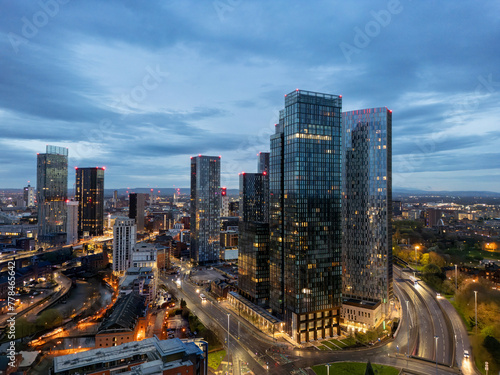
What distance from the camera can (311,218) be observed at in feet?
253

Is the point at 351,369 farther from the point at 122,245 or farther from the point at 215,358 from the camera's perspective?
the point at 122,245

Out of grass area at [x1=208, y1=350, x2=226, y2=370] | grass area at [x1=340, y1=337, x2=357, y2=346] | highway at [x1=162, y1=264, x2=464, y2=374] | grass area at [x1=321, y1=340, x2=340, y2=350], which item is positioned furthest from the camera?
grass area at [x1=340, y1=337, x2=357, y2=346]

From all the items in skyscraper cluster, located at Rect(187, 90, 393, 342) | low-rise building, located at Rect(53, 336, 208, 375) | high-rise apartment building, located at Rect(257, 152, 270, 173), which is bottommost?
low-rise building, located at Rect(53, 336, 208, 375)

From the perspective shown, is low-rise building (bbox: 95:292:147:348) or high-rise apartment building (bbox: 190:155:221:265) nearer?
low-rise building (bbox: 95:292:147:348)

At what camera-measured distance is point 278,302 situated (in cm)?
8319

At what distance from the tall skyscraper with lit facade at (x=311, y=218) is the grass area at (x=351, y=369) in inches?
514

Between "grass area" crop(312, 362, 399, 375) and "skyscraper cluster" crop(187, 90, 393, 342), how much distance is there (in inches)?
511

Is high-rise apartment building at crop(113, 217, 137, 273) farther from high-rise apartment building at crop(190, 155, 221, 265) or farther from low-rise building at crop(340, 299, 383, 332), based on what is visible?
low-rise building at crop(340, 299, 383, 332)

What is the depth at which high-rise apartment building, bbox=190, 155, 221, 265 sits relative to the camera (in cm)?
15912

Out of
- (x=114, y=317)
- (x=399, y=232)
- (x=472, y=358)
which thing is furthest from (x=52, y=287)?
(x=399, y=232)

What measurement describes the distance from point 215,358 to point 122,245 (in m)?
96.3

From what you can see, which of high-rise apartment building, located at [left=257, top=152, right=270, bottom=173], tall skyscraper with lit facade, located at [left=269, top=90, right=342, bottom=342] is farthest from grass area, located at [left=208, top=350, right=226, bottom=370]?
high-rise apartment building, located at [left=257, top=152, right=270, bottom=173]

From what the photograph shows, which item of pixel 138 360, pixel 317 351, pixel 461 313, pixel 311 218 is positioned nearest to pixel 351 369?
pixel 317 351

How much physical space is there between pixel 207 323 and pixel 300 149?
53.3 m
